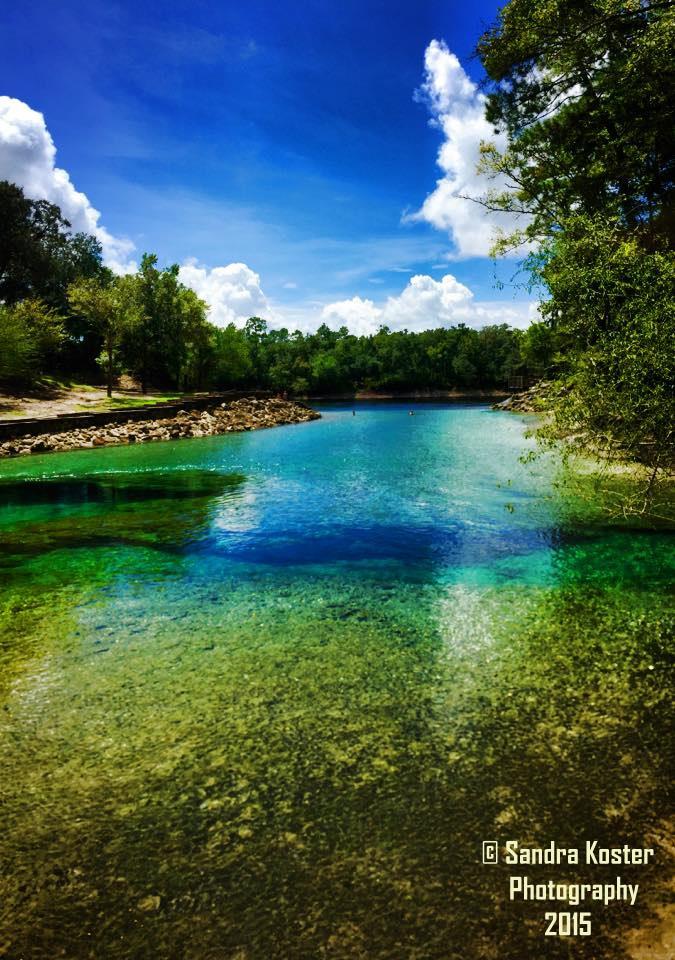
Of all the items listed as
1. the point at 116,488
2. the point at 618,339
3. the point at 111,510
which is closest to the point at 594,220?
the point at 618,339

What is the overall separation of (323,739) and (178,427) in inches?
1643

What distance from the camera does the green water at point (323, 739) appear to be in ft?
12.2

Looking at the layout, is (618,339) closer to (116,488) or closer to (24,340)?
(116,488)

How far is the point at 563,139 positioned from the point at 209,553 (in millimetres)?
22657

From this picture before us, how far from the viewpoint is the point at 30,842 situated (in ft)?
14.5

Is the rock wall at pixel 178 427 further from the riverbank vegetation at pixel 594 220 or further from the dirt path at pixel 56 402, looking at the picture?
the riverbank vegetation at pixel 594 220

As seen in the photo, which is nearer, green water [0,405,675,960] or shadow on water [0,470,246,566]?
green water [0,405,675,960]

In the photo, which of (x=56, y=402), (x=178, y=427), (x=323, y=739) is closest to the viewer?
(x=323, y=739)

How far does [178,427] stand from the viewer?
44.9 m

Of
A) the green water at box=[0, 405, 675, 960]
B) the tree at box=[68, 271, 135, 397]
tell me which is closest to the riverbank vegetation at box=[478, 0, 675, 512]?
the green water at box=[0, 405, 675, 960]

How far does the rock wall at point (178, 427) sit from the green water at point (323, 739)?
77.4 ft

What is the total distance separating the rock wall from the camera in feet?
114

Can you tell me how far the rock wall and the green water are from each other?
23.6 meters

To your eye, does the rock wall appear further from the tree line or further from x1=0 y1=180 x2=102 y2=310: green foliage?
x1=0 y1=180 x2=102 y2=310: green foliage
